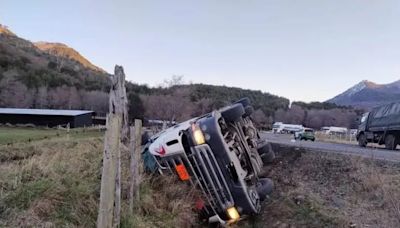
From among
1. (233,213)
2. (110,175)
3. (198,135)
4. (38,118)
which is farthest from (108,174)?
(38,118)

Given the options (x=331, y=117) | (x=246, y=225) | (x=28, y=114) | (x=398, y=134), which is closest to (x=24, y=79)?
(x=28, y=114)

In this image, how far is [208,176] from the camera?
7391 millimetres

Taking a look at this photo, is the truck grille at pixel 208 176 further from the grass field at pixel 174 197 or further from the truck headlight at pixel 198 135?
the grass field at pixel 174 197

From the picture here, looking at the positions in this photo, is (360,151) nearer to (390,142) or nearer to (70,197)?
(390,142)

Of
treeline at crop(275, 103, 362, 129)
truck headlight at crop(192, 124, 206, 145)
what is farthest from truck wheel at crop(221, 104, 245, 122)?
treeline at crop(275, 103, 362, 129)

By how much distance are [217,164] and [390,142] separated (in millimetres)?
18896

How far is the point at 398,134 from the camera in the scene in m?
22.6

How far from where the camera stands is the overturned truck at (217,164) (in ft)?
24.1

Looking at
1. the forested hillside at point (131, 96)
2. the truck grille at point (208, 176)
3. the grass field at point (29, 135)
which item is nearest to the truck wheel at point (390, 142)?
the truck grille at point (208, 176)

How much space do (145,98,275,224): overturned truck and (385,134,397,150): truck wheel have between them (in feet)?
56.1

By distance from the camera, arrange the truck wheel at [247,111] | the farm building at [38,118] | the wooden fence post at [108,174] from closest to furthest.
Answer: the wooden fence post at [108,174], the truck wheel at [247,111], the farm building at [38,118]

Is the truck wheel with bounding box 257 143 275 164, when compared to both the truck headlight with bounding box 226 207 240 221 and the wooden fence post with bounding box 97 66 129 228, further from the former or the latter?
the wooden fence post with bounding box 97 66 129 228

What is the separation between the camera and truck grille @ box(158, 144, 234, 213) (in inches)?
289

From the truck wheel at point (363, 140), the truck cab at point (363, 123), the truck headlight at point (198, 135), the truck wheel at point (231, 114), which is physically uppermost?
the truck wheel at point (231, 114)
